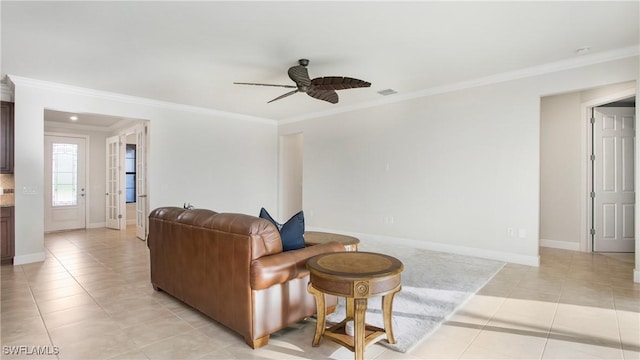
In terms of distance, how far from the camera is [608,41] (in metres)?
3.47

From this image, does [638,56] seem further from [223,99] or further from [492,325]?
[223,99]

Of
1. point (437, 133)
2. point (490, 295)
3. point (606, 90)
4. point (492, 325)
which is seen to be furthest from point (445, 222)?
point (606, 90)

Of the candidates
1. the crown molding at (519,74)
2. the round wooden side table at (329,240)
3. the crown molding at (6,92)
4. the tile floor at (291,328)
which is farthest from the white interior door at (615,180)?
the crown molding at (6,92)

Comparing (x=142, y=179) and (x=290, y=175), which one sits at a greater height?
(x=290, y=175)

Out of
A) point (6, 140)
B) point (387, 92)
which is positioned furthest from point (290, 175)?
point (6, 140)

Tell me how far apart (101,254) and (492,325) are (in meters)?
5.43

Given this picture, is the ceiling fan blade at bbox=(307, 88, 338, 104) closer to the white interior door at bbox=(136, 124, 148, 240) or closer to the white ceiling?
the white ceiling

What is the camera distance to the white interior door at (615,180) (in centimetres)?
511

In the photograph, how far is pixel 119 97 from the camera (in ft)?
18.0

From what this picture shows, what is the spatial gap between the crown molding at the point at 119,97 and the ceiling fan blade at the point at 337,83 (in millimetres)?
3640

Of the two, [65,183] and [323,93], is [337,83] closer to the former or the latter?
[323,93]

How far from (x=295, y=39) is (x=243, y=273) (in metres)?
2.45

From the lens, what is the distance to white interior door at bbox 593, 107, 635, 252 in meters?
5.11

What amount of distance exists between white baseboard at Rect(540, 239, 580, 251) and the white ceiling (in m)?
3.12
